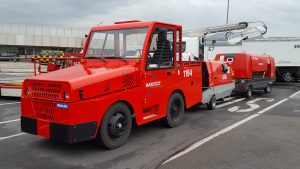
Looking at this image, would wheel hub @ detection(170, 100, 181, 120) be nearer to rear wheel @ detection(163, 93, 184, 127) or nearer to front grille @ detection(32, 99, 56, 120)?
rear wheel @ detection(163, 93, 184, 127)

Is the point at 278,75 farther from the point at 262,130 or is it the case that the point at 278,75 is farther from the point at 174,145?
the point at 174,145

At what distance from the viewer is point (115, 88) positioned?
18.4ft

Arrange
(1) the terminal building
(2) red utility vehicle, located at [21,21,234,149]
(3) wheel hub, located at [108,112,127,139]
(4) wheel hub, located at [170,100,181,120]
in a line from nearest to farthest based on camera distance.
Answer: (2) red utility vehicle, located at [21,21,234,149] < (3) wheel hub, located at [108,112,127,139] < (4) wheel hub, located at [170,100,181,120] < (1) the terminal building

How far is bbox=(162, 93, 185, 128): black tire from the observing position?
7.25 meters

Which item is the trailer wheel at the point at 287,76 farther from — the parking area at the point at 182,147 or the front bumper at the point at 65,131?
the front bumper at the point at 65,131

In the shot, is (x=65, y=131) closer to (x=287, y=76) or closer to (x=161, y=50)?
(x=161, y=50)


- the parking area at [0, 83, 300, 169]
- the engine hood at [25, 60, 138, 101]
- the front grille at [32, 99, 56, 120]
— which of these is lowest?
the parking area at [0, 83, 300, 169]

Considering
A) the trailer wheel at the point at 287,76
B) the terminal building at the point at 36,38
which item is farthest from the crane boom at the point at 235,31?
the terminal building at the point at 36,38

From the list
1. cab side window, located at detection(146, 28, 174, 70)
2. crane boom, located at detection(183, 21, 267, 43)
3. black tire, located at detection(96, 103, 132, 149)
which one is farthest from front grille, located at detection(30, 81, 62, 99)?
crane boom, located at detection(183, 21, 267, 43)

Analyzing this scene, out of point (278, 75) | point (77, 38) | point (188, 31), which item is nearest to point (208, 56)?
point (188, 31)

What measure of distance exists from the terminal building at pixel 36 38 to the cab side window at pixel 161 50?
65213mm

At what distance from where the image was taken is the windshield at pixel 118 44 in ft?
21.5

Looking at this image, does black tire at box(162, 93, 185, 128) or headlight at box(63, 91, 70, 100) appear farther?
black tire at box(162, 93, 185, 128)

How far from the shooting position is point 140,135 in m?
6.75
